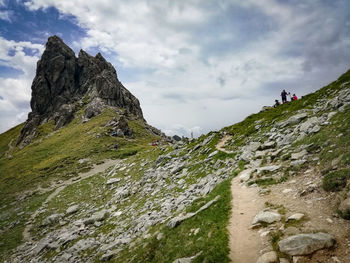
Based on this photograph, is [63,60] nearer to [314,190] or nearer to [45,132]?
[45,132]

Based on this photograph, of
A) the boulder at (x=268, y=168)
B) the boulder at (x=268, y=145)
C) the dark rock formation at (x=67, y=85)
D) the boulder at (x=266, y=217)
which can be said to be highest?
the dark rock formation at (x=67, y=85)

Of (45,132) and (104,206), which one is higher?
(45,132)

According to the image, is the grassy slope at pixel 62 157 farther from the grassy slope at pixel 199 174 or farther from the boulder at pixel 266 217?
the boulder at pixel 266 217

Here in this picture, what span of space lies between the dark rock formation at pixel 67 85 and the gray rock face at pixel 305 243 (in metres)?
156

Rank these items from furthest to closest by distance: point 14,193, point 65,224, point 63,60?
point 63,60
point 14,193
point 65,224

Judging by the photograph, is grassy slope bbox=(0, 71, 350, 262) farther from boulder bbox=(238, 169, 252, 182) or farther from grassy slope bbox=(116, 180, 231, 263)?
boulder bbox=(238, 169, 252, 182)

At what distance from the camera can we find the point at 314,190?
12430 mm

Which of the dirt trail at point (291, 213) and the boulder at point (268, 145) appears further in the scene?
the boulder at point (268, 145)

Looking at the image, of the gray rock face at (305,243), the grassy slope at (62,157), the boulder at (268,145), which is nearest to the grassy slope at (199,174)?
A: the grassy slope at (62,157)

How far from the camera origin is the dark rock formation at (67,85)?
162 m

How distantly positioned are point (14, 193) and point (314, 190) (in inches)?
2822

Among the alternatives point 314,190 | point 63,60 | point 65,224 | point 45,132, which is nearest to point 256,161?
point 314,190

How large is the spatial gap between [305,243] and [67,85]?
205941 mm

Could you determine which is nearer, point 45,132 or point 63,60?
point 45,132
